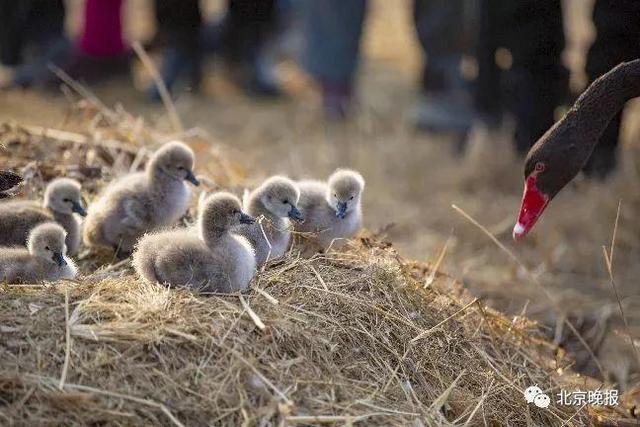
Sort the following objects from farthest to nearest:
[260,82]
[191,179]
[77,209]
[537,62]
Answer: [260,82], [537,62], [191,179], [77,209]

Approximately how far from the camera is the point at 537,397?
4250 mm

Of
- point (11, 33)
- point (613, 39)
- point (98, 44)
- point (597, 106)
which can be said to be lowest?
point (98, 44)

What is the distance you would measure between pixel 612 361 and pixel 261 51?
5.78 metres

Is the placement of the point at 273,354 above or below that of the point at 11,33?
above

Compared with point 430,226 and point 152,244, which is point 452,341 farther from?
point 430,226

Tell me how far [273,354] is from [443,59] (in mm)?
6386

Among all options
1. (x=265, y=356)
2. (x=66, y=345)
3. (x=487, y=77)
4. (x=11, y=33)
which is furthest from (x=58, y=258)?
(x=11, y=33)

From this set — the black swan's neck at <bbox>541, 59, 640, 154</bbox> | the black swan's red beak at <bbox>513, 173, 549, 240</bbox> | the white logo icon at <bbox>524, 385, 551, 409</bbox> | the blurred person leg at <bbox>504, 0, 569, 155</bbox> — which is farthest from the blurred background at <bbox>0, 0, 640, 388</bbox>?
the white logo icon at <bbox>524, 385, 551, 409</bbox>

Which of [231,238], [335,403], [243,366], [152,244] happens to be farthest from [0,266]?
[335,403]

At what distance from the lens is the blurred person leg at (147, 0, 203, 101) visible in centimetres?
989

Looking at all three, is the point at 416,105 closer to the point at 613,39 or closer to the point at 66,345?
the point at 613,39

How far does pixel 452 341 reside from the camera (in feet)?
14.1

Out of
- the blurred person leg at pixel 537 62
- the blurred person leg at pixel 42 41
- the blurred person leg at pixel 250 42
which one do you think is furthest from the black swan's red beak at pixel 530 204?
the blurred person leg at pixel 42 41

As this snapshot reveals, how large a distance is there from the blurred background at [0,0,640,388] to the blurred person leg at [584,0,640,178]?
0.5 inches
